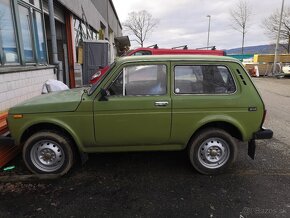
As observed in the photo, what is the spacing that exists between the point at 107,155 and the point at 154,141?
3.99 feet

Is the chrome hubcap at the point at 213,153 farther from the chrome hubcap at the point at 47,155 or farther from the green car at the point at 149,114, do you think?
the chrome hubcap at the point at 47,155

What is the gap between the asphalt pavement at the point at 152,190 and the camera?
3.03 m

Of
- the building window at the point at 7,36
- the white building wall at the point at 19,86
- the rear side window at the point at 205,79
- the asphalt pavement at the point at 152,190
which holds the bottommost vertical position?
the asphalt pavement at the point at 152,190

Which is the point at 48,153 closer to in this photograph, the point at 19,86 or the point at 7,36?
the point at 19,86

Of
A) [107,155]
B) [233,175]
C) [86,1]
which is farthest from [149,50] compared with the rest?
[86,1]

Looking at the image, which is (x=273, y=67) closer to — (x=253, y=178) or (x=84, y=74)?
(x=84, y=74)

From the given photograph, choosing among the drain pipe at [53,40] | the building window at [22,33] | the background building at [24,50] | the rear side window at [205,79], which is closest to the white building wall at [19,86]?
the background building at [24,50]

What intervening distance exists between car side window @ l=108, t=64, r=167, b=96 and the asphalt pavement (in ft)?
4.21

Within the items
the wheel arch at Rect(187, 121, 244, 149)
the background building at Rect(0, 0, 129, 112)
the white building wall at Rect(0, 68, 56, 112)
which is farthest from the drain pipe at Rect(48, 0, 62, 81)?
the wheel arch at Rect(187, 121, 244, 149)

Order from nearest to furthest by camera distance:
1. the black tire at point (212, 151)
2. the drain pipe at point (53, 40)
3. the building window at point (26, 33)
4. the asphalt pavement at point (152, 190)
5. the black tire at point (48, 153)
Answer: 1. the asphalt pavement at point (152, 190)
2. the black tire at point (48, 153)
3. the black tire at point (212, 151)
4. the building window at point (26, 33)
5. the drain pipe at point (53, 40)

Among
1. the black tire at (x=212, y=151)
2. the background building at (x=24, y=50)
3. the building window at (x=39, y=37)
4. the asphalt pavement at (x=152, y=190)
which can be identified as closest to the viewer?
the asphalt pavement at (x=152, y=190)

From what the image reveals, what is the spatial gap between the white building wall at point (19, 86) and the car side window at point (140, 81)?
3000mm

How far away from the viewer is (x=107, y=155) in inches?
184

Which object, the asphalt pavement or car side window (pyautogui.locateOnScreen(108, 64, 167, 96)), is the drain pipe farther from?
car side window (pyautogui.locateOnScreen(108, 64, 167, 96))
